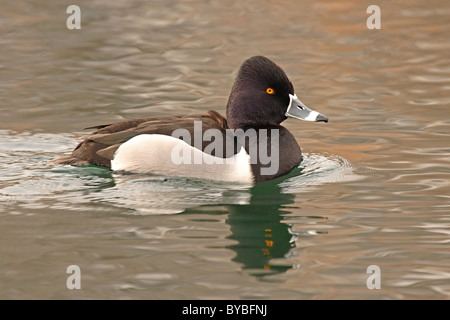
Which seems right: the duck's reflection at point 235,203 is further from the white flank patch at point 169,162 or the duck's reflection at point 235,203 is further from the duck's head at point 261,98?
the duck's head at point 261,98

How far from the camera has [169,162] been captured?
7.56 meters

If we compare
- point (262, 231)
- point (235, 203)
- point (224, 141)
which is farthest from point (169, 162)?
point (262, 231)

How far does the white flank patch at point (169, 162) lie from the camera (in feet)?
24.3

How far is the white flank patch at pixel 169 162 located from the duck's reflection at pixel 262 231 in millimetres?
243

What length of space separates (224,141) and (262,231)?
54.2 inches

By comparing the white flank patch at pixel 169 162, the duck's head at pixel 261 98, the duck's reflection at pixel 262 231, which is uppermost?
the duck's head at pixel 261 98

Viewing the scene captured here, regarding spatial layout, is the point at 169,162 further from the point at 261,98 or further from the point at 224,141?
the point at 261,98

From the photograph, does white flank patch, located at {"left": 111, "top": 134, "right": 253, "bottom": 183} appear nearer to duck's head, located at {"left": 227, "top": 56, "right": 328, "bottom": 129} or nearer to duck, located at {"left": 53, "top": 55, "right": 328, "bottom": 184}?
duck, located at {"left": 53, "top": 55, "right": 328, "bottom": 184}

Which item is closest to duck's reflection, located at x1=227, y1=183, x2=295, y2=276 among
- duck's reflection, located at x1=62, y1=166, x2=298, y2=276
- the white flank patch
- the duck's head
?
duck's reflection, located at x1=62, y1=166, x2=298, y2=276

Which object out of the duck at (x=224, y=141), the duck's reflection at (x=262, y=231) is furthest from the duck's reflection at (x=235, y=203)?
the duck at (x=224, y=141)

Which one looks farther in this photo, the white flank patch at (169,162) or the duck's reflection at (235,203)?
the white flank patch at (169,162)
